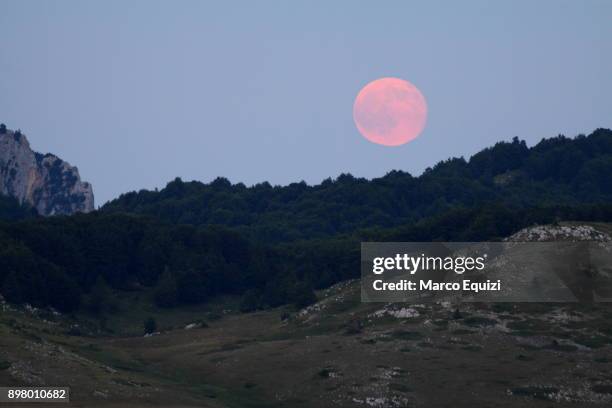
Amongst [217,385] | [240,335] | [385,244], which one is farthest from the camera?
[385,244]

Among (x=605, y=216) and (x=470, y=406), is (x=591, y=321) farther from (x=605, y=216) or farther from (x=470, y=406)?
(x=605, y=216)

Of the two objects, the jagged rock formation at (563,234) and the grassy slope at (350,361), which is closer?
the grassy slope at (350,361)

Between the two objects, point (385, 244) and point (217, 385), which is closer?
point (217, 385)

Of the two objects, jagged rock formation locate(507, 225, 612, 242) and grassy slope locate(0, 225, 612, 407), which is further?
jagged rock formation locate(507, 225, 612, 242)

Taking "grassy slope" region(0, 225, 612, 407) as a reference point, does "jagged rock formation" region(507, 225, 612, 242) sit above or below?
above

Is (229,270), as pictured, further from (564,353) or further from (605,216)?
(564,353)

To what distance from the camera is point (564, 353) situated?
98500 mm

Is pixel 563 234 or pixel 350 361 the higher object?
pixel 563 234

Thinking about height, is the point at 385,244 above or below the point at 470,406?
above

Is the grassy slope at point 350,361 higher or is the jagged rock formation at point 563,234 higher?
the jagged rock formation at point 563,234

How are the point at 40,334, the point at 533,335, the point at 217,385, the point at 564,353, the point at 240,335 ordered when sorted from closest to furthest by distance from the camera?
the point at 217,385 < the point at 564,353 < the point at 533,335 < the point at 40,334 < the point at 240,335

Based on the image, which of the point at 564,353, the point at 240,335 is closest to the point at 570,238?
the point at 564,353

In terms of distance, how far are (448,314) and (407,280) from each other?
20937 mm

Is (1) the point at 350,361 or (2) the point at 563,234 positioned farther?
(2) the point at 563,234
